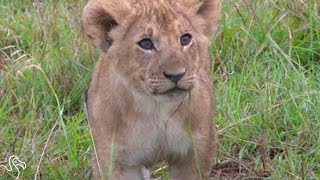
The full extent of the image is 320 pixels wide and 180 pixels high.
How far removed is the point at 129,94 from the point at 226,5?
1.80 metres

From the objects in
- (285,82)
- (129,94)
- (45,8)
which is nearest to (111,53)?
(129,94)

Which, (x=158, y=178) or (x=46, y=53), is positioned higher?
(x=46, y=53)

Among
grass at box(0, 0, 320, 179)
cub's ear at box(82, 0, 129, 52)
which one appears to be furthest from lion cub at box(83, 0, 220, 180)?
grass at box(0, 0, 320, 179)

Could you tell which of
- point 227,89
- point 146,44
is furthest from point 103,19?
point 227,89

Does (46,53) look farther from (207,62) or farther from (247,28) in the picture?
(207,62)

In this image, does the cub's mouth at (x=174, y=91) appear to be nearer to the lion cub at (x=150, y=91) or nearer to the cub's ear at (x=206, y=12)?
the lion cub at (x=150, y=91)

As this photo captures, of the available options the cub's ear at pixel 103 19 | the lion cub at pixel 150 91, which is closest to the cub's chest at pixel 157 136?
the lion cub at pixel 150 91

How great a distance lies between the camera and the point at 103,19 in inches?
152

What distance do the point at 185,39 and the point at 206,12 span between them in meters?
0.31

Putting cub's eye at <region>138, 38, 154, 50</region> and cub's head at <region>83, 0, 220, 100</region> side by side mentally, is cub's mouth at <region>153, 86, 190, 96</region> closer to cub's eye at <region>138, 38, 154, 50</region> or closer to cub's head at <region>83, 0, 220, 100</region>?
cub's head at <region>83, 0, 220, 100</region>

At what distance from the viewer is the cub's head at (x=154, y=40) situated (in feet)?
11.9

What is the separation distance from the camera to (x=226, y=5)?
5.60 meters

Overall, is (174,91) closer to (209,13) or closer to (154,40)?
(154,40)

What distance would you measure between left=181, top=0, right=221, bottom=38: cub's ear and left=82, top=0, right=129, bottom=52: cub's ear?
0.24m
